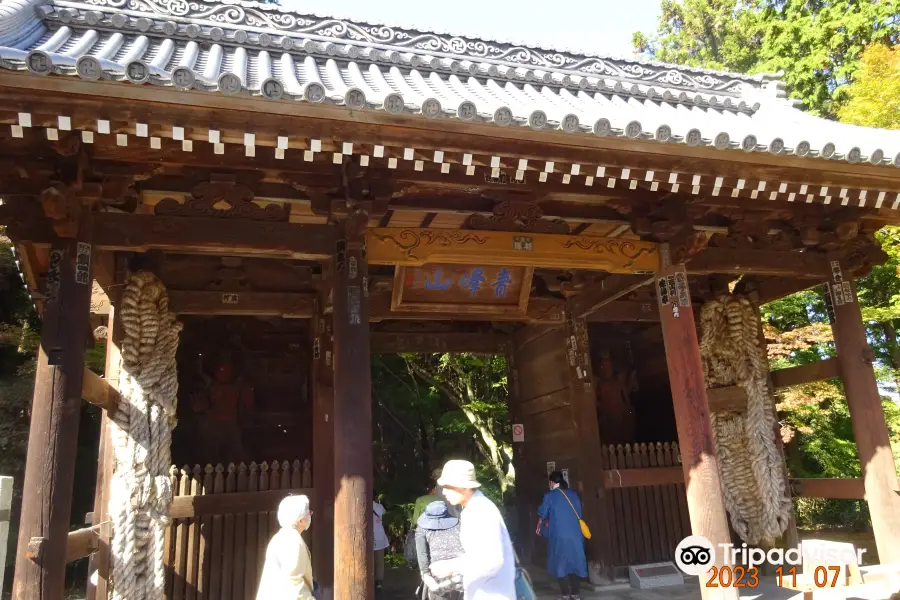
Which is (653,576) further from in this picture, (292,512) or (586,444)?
(292,512)

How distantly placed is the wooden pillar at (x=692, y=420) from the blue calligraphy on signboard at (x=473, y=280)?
1.79 m

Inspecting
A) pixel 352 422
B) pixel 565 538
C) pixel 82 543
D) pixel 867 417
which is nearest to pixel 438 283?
pixel 352 422

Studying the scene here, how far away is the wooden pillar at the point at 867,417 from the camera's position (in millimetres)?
5371

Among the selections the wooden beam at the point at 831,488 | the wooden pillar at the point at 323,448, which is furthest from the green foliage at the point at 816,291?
the wooden pillar at the point at 323,448

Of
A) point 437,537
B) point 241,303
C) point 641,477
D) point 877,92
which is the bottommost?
point 437,537

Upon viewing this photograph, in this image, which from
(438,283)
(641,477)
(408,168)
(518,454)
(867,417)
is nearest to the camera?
(408,168)

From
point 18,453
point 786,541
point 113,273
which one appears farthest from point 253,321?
point 786,541

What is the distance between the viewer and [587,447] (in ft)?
22.9

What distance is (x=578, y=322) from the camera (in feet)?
23.8

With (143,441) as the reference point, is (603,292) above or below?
above

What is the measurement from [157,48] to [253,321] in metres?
3.56

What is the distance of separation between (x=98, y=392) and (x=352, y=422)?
74.3 inches

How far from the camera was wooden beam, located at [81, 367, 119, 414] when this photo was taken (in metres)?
4.10

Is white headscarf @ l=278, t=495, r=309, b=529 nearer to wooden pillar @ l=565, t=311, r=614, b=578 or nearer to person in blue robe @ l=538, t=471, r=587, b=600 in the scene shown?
person in blue robe @ l=538, t=471, r=587, b=600
